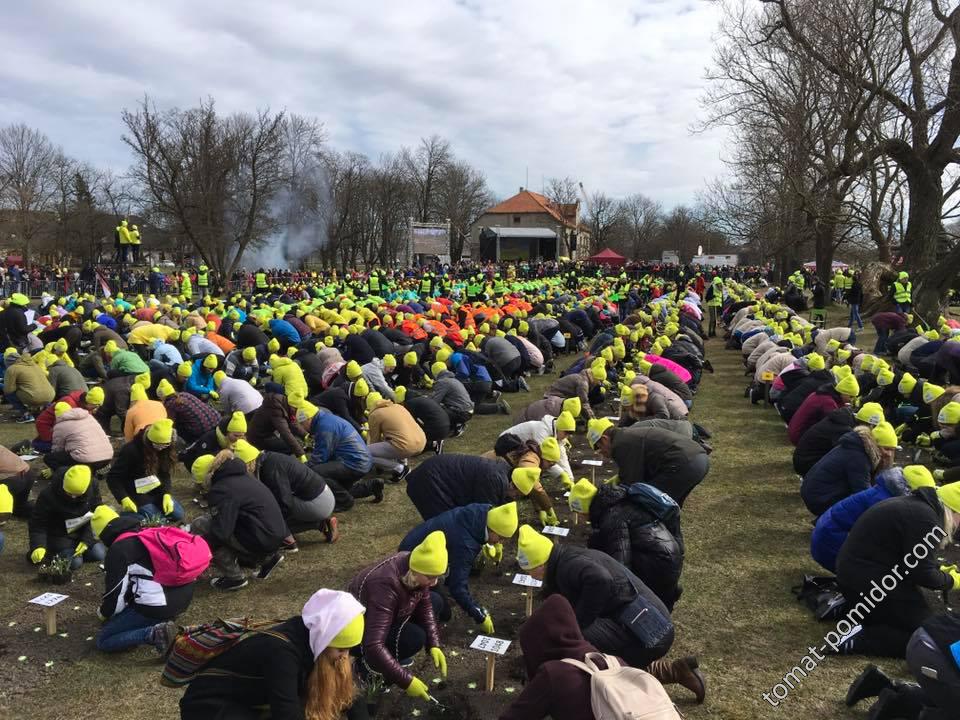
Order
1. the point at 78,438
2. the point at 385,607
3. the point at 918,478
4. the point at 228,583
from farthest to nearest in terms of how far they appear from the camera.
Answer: the point at 78,438 → the point at 228,583 → the point at 918,478 → the point at 385,607

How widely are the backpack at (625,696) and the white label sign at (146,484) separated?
4276 millimetres

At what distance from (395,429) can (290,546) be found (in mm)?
1917

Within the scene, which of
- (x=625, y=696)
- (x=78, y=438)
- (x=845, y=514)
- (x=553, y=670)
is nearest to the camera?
(x=625, y=696)

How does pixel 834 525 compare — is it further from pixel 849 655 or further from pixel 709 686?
pixel 709 686

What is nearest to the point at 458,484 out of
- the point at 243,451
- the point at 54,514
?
the point at 243,451

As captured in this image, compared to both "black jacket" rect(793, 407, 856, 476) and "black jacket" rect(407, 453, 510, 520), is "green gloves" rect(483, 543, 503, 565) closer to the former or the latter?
"black jacket" rect(407, 453, 510, 520)

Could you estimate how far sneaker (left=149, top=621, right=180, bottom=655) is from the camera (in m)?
4.04

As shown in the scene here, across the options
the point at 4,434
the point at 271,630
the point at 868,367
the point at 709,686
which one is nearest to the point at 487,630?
the point at 709,686

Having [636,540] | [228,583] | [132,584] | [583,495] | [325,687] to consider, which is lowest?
[228,583]

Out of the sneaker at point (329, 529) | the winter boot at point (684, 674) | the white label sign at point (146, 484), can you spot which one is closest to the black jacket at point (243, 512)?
the sneaker at point (329, 529)

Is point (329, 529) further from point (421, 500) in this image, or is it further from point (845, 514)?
point (845, 514)

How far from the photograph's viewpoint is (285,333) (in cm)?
1202

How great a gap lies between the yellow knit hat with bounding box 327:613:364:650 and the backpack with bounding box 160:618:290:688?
0.70ft

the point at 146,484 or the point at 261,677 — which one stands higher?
the point at 261,677
